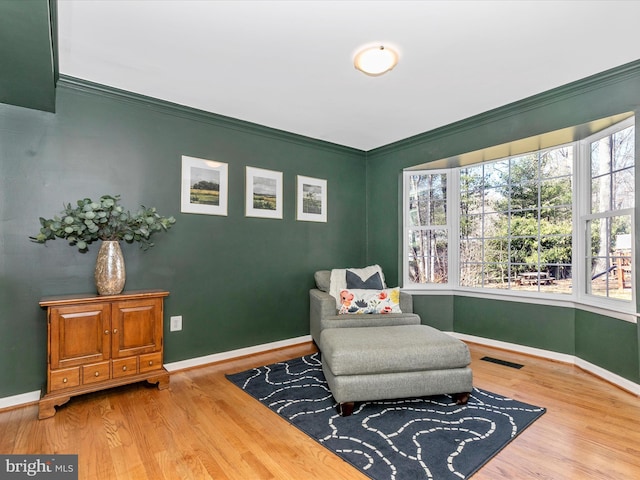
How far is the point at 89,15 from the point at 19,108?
997 mm

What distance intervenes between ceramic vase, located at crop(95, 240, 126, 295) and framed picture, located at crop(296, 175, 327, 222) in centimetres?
194

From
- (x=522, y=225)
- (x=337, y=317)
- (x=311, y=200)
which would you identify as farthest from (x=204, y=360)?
(x=522, y=225)

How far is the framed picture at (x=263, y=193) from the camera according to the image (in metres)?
3.58

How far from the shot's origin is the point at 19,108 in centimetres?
243

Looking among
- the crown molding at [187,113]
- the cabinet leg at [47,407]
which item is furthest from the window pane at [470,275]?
the cabinet leg at [47,407]

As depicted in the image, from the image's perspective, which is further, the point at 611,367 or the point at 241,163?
the point at 241,163

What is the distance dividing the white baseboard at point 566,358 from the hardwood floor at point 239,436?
0.07 m

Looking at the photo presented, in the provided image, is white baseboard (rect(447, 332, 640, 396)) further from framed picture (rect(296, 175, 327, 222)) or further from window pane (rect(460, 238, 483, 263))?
framed picture (rect(296, 175, 327, 222))

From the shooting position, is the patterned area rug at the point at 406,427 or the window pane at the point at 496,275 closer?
the patterned area rug at the point at 406,427

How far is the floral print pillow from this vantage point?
128 inches

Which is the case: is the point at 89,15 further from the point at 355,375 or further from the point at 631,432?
the point at 631,432

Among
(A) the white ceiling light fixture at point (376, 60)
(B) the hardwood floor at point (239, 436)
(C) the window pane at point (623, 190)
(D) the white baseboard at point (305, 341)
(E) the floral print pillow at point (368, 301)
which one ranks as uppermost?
(A) the white ceiling light fixture at point (376, 60)

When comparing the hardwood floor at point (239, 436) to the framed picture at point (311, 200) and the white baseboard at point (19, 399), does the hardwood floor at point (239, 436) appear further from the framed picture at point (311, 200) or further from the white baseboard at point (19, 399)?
the framed picture at point (311, 200)

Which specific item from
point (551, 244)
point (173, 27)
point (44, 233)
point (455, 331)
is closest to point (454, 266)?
point (455, 331)
